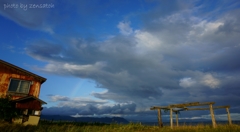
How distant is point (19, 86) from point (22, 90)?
26.3 inches

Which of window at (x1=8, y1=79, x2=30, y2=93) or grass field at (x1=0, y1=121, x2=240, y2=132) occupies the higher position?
window at (x1=8, y1=79, x2=30, y2=93)

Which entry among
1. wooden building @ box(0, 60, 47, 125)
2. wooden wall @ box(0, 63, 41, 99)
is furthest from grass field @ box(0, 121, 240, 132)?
wooden wall @ box(0, 63, 41, 99)

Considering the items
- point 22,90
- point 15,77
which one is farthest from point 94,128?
point 15,77

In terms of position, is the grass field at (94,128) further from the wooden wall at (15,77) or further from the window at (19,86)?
the window at (19,86)

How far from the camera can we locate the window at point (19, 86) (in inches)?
875

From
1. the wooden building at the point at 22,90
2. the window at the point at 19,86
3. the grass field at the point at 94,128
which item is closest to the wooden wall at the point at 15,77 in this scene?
the wooden building at the point at 22,90

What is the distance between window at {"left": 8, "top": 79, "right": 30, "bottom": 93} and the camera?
22.2m

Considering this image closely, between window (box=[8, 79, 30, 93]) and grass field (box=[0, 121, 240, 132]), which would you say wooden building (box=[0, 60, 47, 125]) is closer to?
window (box=[8, 79, 30, 93])

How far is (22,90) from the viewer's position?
22.8 m

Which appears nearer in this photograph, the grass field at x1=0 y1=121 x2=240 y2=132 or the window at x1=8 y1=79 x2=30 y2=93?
the grass field at x1=0 y1=121 x2=240 y2=132

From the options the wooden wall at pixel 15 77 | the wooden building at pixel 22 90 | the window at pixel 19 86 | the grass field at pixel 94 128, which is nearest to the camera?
→ the grass field at pixel 94 128

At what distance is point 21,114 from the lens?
21.2 metres

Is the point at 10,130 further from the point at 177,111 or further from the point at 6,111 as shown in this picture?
the point at 177,111

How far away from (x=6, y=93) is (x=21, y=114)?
11.1 ft
